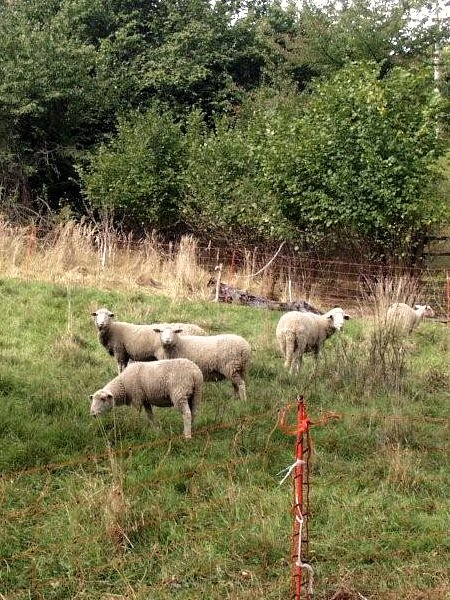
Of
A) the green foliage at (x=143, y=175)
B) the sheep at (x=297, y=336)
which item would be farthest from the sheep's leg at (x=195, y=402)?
the green foliage at (x=143, y=175)

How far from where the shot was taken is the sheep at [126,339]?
909 cm

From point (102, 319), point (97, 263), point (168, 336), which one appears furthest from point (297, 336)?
point (97, 263)

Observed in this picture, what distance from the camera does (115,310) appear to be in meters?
12.6

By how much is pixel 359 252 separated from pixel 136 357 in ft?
29.8

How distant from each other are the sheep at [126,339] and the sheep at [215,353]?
1.87 ft

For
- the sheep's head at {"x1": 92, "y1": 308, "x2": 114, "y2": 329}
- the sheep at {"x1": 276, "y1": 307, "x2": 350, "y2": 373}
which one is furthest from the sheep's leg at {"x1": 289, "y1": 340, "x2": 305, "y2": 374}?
the sheep's head at {"x1": 92, "y1": 308, "x2": 114, "y2": 329}

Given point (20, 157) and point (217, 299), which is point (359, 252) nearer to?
point (217, 299)

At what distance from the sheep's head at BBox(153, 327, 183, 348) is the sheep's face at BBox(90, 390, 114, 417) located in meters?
1.56

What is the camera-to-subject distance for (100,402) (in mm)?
6887

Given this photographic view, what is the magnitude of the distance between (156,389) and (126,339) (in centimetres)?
250

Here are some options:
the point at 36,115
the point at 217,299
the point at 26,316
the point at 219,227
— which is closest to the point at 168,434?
the point at 26,316

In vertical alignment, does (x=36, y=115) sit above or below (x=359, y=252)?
above

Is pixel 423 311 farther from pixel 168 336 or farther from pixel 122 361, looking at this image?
pixel 168 336

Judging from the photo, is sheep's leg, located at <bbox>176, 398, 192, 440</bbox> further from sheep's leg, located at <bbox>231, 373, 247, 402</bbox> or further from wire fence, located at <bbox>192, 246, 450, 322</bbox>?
wire fence, located at <bbox>192, 246, 450, 322</bbox>
